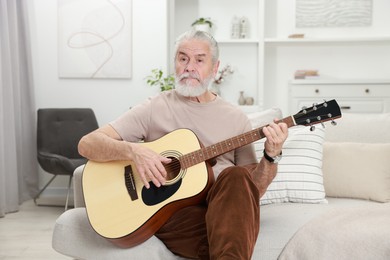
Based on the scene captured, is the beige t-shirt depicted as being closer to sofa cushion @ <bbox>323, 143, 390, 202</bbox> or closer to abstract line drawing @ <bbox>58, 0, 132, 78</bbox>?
sofa cushion @ <bbox>323, 143, 390, 202</bbox>

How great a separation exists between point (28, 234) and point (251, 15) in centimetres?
290

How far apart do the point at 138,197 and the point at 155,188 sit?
7cm

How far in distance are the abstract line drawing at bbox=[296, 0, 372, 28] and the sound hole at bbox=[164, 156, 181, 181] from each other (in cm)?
Answer: 350

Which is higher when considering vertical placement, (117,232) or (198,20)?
(198,20)

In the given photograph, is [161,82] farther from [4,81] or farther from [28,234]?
[28,234]

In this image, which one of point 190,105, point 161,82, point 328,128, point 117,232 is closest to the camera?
point 117,232

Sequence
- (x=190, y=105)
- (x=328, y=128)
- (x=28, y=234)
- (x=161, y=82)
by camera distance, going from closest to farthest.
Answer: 1. (x=190, y=105)
2. (x=328, y=128)
3. (x=28, y=234)
4. (x=161, y=82)

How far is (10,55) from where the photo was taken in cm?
429

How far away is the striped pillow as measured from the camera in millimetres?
2428

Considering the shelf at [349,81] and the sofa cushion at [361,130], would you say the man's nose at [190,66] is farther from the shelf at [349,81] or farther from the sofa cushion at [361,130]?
the shelf at [349,81]

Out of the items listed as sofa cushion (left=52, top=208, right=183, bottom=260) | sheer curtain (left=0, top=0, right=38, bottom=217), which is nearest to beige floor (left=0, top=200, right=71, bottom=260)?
sheer curtain (left=0, top=0, right=38, bottom=217)

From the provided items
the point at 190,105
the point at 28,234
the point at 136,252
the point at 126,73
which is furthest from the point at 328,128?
the point at 126,73

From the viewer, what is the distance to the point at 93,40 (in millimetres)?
4719

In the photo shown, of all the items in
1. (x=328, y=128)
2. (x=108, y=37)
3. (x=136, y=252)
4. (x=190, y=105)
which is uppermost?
(x=108, y=37)
